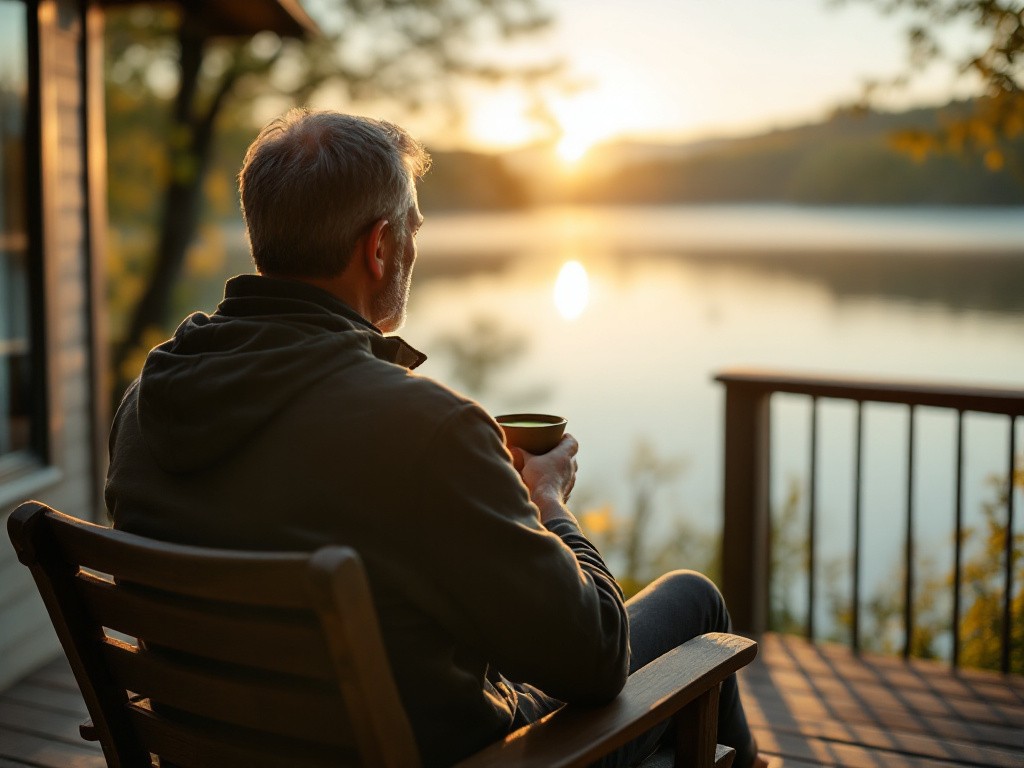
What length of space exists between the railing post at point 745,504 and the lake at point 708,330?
295 mm

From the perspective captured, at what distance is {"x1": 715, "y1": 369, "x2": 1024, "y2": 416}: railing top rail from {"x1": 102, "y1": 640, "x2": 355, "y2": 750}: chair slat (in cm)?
232

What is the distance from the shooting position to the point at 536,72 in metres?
9.80

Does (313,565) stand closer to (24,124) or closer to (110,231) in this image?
(24,124)

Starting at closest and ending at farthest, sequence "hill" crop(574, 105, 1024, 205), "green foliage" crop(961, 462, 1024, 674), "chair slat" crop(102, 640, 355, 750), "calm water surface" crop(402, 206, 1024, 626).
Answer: "chair slat" crop(102, 640, 355, 750), "green foliage" crop(961, 462, 1024, 674), "hill" crop(574, 105, 1024, 205), "calm water surface" crop(402, 206, 1024, 626)

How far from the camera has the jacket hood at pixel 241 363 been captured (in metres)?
1.19

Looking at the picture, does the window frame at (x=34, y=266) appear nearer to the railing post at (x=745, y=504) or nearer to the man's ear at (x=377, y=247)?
the railing post at (x=745, y=504)

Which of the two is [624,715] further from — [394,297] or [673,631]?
[394,297]

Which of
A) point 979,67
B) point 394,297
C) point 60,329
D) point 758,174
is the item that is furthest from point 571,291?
point 394,297

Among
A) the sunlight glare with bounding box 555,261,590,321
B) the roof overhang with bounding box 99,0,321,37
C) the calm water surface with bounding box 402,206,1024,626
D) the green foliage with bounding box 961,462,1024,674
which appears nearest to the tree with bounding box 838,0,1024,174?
the calm water surface with bounding box 402,206,1024,626

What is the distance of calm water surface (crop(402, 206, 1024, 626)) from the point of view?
18.3 feet

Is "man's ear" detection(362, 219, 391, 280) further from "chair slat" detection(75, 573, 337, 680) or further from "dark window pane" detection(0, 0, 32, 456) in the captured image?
"dark window pane" detection(0, 0, 32, 456)

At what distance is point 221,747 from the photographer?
1.21 m

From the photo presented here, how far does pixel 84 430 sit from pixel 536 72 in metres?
7.16

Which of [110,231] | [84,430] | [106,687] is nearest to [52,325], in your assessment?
[84,430]
